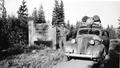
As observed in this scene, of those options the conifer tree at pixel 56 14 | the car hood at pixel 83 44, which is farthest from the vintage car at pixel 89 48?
the conifer tree at pixel 56 14

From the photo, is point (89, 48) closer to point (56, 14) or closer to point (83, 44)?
point (83, 44)

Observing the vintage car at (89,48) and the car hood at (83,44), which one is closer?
the vintage car at (89,48)

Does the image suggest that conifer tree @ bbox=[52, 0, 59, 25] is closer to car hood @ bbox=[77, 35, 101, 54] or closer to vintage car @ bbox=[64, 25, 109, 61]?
vintage car @ bbox=[64, 25, 109, 61]

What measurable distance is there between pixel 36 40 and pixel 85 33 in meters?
6.01

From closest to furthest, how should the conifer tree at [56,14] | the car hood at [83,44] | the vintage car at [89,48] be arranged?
the vintage car at [89,48]
the car hood at [83,44]
the conifer tree at [56,14]

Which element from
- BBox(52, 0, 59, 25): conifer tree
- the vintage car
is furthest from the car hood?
BBox(52, 0, 59, 25): conifer tree

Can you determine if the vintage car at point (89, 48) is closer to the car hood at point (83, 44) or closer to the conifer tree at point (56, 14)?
the car hood at point (83, 44)

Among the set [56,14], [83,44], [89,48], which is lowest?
[89,48]

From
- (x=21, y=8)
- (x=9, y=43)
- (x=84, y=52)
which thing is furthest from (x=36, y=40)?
(x=21, y=8)

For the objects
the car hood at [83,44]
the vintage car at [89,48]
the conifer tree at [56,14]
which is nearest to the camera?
the vintage car at [89,48]

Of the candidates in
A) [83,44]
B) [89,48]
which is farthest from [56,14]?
[89,48]

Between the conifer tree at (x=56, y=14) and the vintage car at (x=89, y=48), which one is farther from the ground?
the conifer tree at (x=56, y=14)

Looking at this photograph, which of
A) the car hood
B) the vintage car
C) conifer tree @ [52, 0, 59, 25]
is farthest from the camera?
conifer tree @ [52, 0, 59, 25]

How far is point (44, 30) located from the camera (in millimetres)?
12445
